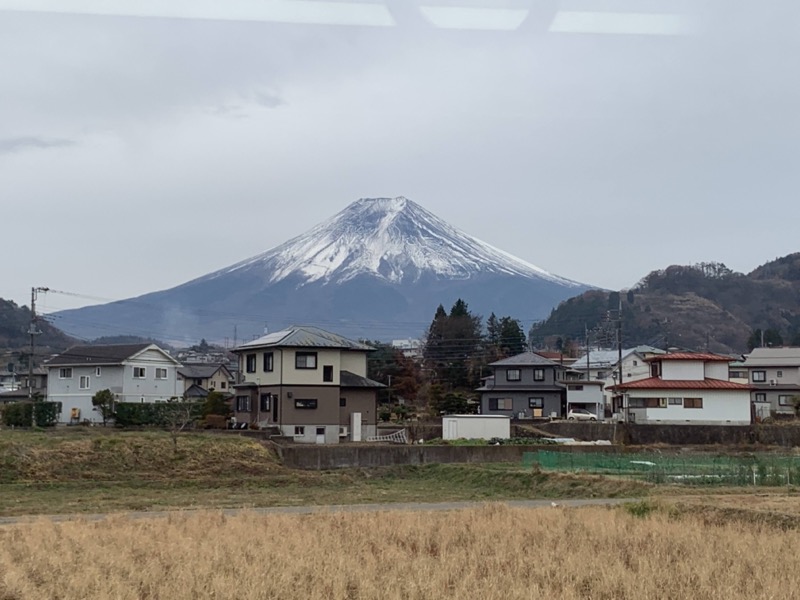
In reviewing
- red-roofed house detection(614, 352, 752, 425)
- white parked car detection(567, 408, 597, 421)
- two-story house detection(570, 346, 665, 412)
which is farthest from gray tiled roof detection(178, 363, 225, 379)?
red-roofed house detection(614, 352, 752, 425)

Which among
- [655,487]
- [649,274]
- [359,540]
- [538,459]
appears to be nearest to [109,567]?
[359,540]

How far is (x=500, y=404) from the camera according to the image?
2168 inches

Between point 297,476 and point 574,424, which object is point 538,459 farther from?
point 574,424

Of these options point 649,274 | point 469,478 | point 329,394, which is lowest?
Answer: point 469,478

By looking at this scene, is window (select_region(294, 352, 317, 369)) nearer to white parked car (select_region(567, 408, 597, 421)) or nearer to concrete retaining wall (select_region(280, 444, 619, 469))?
concrete retaining wall (select_region(280, 444, 619, 469))

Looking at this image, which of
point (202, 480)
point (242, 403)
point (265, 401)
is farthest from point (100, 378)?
point (202, 480)

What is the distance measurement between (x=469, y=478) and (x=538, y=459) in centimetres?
256

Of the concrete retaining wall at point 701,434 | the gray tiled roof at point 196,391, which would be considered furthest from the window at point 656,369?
the gray tiled roof at point 196,391

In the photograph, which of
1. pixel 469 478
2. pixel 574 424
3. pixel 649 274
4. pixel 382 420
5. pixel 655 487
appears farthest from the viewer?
pixel 649 274

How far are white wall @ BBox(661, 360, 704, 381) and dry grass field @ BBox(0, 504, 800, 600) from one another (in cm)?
3021

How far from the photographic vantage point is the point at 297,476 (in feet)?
91.7

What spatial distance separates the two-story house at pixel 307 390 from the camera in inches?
1540

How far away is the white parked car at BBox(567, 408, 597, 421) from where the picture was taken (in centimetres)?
5174

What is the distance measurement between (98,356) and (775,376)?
42897mm
